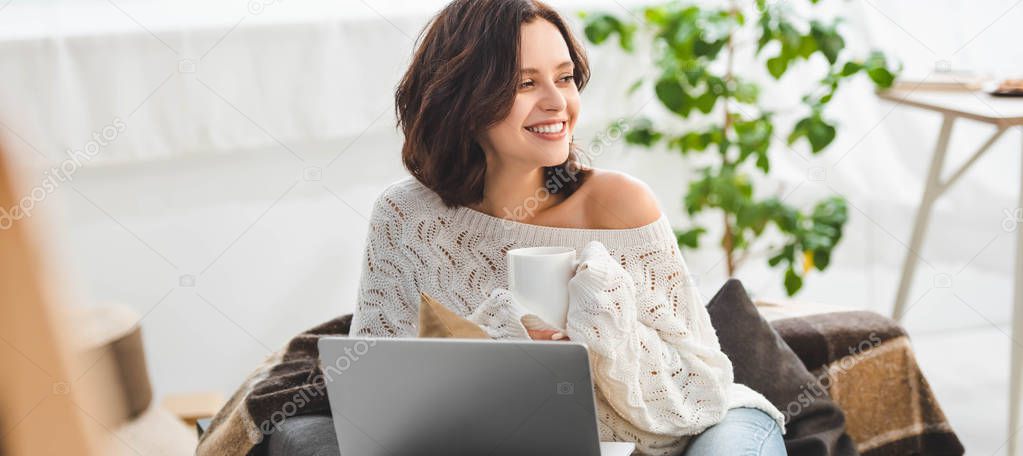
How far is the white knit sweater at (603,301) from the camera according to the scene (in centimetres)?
138

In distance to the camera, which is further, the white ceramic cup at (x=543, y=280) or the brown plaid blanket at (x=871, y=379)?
the brown plaid blanket at (x=871, y=379)

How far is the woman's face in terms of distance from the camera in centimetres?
165

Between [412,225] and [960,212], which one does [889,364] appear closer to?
[412,225]

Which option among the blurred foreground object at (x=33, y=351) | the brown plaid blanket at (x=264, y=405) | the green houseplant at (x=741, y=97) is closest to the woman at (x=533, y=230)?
the brown plaid blanket at (x=264, y=405)

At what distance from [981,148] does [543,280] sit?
168 centimetres

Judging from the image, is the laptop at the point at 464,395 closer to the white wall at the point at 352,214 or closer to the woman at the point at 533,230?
the woman at the point at 533,230

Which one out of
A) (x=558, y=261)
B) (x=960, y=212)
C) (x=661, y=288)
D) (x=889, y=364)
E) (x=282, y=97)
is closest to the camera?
(x=558, y=261)

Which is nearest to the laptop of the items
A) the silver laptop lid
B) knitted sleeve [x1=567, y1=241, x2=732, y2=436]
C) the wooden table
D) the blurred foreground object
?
the silver laptop lid

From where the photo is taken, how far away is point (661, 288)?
1.67m

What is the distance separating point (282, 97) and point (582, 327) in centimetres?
183

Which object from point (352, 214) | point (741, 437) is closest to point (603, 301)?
point (741, 437)

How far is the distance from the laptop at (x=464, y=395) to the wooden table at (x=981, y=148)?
1.38 metres

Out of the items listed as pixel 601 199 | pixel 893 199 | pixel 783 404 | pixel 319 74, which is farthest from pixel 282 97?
pixel 893 199

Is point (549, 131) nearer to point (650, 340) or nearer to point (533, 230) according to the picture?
point (533, 230)
